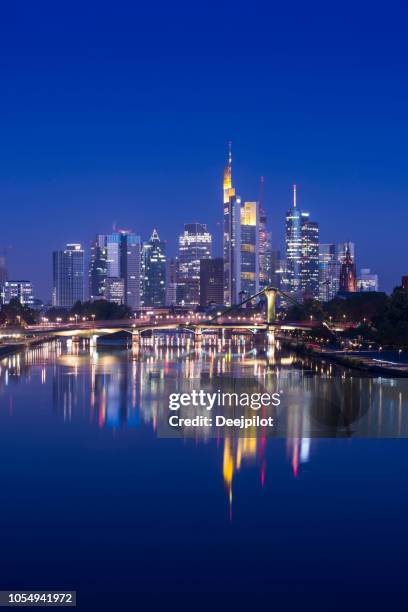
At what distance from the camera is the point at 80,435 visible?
79.2 ft

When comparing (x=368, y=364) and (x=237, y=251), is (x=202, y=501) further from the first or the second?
(x=237, y=251)

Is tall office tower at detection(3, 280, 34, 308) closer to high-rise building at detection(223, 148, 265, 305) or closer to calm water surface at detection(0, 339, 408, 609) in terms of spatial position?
high-rise building at detection(223, 148, 265, 305)

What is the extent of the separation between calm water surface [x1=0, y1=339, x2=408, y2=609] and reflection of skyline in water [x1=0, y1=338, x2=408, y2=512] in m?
0.12

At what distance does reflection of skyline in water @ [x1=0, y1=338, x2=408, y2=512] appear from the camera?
23.3 metres

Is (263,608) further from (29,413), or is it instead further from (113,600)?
(29,413)

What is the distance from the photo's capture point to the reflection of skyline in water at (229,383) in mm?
23344

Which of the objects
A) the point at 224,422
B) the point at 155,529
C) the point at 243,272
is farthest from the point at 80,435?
the point at 243,272

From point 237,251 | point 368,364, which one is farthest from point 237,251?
point 368,364

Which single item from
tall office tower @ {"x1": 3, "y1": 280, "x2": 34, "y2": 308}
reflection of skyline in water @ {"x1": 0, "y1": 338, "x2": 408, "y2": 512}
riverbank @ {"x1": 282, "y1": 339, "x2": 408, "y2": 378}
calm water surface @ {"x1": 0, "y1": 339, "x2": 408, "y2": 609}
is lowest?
calm water surface @ {"x1": 0, "y1": 339, "x2": 408, "y2": 609}

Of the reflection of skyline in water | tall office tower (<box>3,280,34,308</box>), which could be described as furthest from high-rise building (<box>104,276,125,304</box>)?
the reflection of skyline in water

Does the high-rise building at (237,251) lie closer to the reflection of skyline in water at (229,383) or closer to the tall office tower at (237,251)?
the tall office tower at (237,251)

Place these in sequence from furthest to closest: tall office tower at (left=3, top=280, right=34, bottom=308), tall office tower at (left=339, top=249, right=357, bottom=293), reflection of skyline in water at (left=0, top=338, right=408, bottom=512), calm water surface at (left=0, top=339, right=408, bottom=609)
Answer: tall office tower at (left=3, top=280, right=34, bottom=308) < tall office tower at (left=339, top=249, right=357, bottom=293) < reflection of skyline in water at (left=0, top=338, right=408, bottom=512) < calm water surface at (left=0, top=339, right=408, bottom=609)

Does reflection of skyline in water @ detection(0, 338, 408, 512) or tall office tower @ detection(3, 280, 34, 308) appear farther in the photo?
tall office tower @ detection(3, 280, 34, 308)

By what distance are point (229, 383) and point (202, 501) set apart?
20971mm
